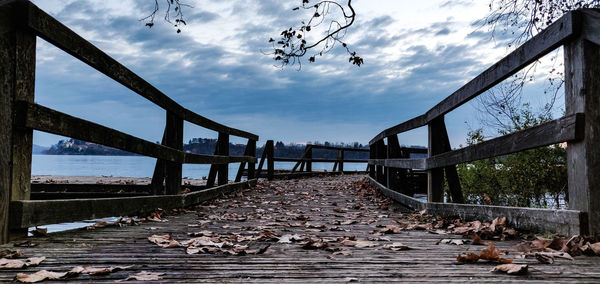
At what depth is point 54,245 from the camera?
294 centimetres

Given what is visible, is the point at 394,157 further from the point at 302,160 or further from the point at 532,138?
the point at 302,160

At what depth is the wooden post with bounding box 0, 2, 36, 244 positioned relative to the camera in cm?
286

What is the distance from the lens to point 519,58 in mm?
3266

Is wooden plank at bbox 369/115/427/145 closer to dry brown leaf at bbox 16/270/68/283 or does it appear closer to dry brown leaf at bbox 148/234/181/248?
dry brown leaf at bbox 148/234/181/248

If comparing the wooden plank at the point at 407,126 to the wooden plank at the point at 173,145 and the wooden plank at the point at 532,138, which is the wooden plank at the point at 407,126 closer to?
the wooden plank at the point at 532,138

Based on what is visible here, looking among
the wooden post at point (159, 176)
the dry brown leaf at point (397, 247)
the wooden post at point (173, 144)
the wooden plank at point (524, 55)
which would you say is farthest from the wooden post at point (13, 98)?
the wooden plank at point (524, 55)

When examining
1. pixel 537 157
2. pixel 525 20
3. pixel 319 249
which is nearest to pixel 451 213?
pixel 319 249

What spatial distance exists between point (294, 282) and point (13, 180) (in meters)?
2.26

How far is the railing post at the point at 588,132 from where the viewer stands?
2.70 m

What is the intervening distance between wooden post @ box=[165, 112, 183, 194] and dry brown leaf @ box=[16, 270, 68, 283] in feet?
11.8

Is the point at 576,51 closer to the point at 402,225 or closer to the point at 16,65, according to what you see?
the point at 402,225

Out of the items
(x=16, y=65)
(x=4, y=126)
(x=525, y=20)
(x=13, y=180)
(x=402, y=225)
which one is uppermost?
(x=525, y=20)

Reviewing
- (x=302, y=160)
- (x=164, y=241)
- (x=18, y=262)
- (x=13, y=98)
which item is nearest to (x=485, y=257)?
(x=164, y=241)

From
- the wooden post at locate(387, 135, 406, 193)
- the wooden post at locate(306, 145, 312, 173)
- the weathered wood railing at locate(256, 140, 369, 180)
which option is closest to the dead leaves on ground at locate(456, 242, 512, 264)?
the wooden post at locate(387, 135, 406, 193)
